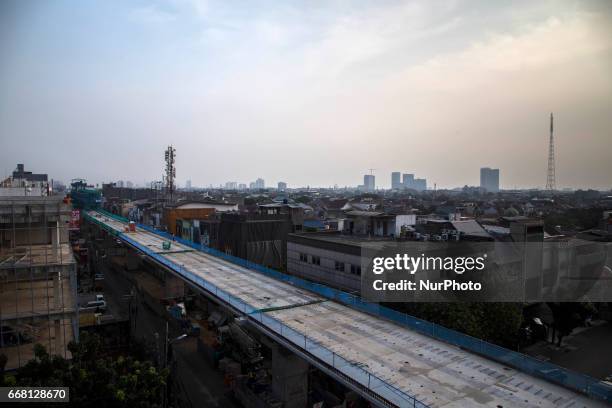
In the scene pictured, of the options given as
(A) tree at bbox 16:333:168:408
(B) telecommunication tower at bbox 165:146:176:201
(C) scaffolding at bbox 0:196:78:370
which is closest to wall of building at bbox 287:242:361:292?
(C) scaffolding at bbox 0:196:78:370

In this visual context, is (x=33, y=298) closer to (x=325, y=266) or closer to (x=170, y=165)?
(x=325, y=266)

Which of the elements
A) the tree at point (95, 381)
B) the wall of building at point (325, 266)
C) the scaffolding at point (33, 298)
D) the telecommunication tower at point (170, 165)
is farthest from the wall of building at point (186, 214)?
the tree at point (95, 381)

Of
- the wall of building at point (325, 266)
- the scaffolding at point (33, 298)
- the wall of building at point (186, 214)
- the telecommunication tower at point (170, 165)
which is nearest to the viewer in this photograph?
the scaffolding at point (33, 298)

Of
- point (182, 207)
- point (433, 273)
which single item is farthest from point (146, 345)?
point (182, 207)

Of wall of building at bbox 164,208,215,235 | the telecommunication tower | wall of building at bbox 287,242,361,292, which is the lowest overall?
wall of building at bbox 287,242,361,292

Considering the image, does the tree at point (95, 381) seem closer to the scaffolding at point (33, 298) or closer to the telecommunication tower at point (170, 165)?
the scaffolding at point (33, 298)

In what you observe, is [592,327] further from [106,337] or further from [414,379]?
[106,337]

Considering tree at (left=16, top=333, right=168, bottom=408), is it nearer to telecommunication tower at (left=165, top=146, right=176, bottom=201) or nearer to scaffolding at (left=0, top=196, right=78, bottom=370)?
scaffolding at (left=0, top=196, right=78, bottom=370)

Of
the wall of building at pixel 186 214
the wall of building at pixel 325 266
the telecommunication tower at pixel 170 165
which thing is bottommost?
the wall of building at pixel 325 266

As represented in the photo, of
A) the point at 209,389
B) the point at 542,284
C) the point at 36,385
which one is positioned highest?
the point at 36,385

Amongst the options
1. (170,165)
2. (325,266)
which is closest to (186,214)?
(170,165)

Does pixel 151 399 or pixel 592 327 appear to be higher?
pixel 151 399
